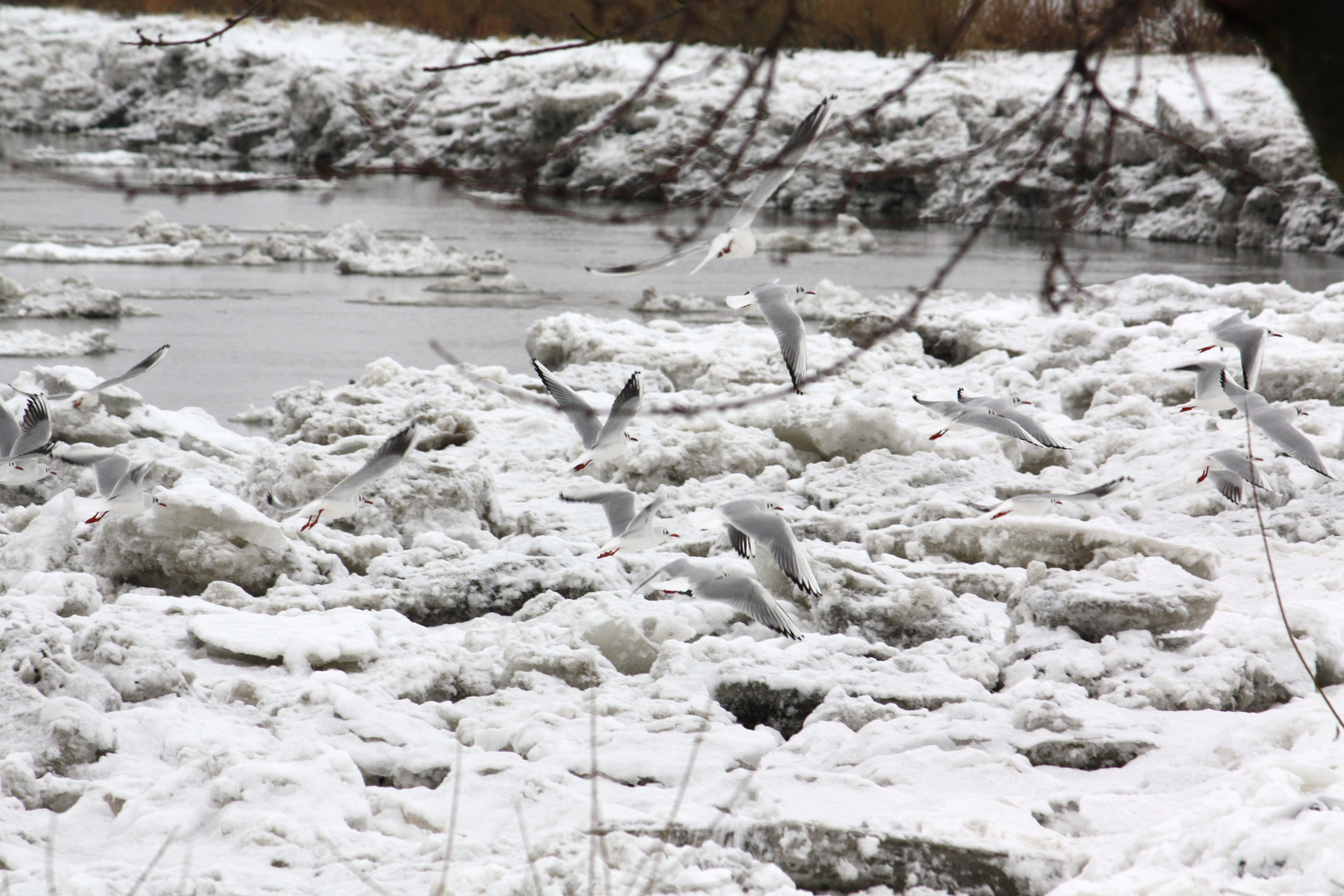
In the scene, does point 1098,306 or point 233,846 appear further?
point 1098,306

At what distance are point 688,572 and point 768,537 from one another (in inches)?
11.7

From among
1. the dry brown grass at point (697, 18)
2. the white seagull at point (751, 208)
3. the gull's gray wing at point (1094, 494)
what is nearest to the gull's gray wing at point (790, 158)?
the white seagull at point (751, 208)

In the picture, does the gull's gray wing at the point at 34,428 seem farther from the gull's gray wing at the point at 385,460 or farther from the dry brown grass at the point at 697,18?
the dry brown grass at the point at 697,18

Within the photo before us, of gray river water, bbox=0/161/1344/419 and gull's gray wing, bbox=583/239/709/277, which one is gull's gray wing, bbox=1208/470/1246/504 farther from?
gull's gray wing, bbox=583/239/709/277

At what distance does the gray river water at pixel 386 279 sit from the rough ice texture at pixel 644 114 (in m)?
1.03

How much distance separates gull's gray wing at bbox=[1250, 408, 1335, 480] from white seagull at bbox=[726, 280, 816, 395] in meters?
1.93

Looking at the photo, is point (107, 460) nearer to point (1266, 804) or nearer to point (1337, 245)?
point (1266, 804)

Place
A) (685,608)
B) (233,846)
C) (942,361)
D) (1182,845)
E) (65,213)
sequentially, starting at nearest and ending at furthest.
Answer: (1182,845)
(233,846)
(685,608)
(942,361)
(65,213)

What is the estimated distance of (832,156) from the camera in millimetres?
21250

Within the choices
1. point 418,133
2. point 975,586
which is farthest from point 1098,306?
point 418,133

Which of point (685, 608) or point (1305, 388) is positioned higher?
point (1305, 388)

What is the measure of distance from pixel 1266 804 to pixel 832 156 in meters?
19.9

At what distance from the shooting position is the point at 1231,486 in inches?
185

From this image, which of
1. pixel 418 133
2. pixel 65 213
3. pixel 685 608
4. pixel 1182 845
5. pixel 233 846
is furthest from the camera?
pixel 418 133
